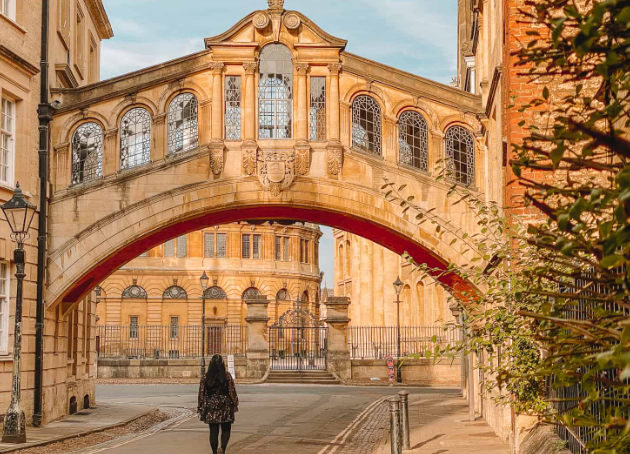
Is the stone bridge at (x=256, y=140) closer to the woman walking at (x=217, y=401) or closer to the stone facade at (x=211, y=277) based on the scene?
the woman walking at (x=217, y=401)

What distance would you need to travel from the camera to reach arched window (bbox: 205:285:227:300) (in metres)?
75.9

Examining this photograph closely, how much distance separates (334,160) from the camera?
2136 centimetres

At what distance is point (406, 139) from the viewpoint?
21719mm

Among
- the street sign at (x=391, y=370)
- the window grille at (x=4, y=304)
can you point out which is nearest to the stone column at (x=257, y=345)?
the street sign at (x=391, y=370)

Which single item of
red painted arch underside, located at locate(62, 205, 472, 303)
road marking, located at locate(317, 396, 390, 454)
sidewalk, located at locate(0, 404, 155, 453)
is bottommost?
road marking, located at locate(317, 396, 390, 454)

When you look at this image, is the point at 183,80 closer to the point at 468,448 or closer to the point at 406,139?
the point at 406,139

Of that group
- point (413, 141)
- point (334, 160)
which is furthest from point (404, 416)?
point (413, 141)

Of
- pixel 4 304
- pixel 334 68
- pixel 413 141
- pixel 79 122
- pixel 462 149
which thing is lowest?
pixel 4 304

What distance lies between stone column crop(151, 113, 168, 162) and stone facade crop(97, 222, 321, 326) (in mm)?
51186

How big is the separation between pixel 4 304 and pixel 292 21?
8857 mm

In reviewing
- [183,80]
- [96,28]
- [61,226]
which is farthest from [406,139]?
[96,28]

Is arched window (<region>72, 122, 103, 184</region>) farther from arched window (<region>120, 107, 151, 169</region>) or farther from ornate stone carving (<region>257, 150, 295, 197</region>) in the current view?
ornate stone carving (<region>257, 150, 295, 197</region>)

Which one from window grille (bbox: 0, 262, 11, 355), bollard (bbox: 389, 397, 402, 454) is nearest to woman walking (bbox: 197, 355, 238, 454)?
bollard (bbox: 389, 397, 402, 454)

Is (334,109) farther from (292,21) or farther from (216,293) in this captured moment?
(216,293)
